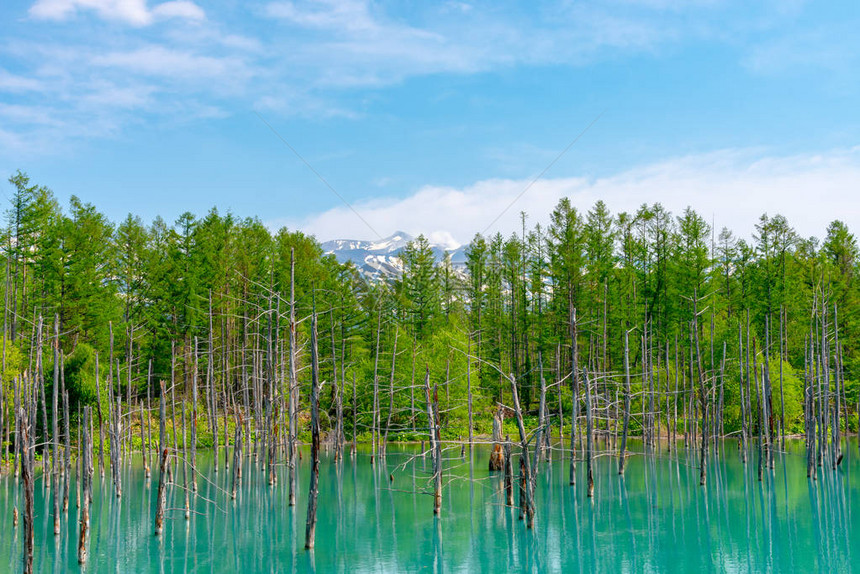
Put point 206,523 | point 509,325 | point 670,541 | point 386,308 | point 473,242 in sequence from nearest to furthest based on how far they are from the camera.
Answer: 1. point 670,541
2. point 206,523
3. point 386,308
4. point 509,325
5. point 473,242

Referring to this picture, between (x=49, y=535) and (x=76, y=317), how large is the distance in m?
22.5

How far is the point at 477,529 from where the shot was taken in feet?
65.5

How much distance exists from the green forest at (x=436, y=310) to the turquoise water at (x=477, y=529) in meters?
11.5

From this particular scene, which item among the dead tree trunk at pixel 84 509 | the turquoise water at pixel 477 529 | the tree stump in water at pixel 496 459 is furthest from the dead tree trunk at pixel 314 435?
the tree stump in water at pixel 496 459

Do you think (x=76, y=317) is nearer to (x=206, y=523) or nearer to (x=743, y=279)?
(x=206, y=523)

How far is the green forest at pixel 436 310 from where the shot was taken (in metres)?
39.2

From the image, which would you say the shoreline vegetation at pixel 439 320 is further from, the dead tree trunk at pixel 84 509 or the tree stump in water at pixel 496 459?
the dead tree trunk at pixel 84 509

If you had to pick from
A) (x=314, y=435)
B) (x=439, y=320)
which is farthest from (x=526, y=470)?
(x=439, y=320)

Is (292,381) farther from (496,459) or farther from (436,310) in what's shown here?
(436,310)

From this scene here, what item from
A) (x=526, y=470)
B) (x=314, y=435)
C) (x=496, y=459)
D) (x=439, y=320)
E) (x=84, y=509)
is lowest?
(x=496, y=459)

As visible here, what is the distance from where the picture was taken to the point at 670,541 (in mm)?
18609

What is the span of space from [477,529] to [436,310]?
33.9 metres

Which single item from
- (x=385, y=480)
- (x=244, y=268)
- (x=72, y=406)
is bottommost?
(x=385, y=480)

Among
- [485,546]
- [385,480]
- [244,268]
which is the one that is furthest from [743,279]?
[485,546]
